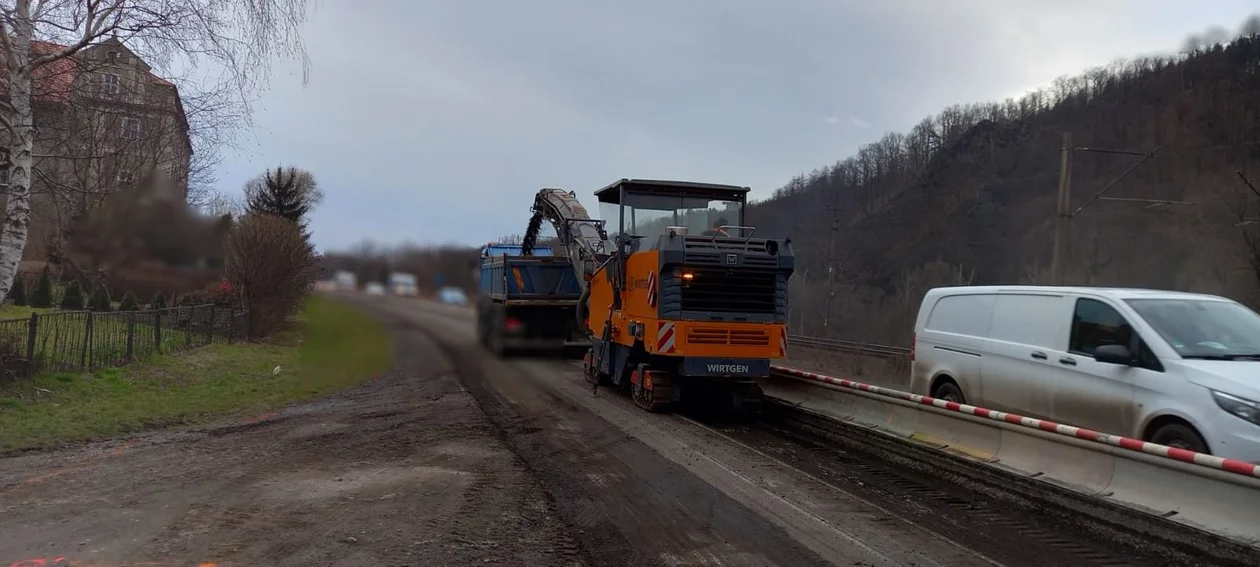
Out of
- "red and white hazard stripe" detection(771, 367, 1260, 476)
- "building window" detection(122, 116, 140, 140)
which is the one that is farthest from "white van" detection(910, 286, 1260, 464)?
"building window" detection(122, 116, 140, 140)

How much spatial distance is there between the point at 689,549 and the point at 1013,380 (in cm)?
518

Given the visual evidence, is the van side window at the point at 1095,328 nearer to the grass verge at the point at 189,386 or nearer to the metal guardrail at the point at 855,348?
the grass verge at the point at 189,386

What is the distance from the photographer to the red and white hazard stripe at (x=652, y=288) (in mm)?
10539

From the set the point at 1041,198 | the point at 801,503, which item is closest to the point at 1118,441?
the point at 801,503

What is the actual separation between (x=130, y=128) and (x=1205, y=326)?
14726 mm

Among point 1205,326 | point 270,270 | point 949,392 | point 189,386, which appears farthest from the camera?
point 270,270

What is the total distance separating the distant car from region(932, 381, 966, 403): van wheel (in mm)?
8576

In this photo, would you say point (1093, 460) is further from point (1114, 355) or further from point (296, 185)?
point (296, 185)

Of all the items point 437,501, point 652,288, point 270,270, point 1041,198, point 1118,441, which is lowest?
point 437,501

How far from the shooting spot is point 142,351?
46.0 ft

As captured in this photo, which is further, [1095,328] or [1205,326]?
[1095,328]

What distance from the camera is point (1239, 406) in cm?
568

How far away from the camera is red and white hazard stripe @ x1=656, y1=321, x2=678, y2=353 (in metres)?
10.3

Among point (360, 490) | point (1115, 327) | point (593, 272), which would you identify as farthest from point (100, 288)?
point (1115, 327)
